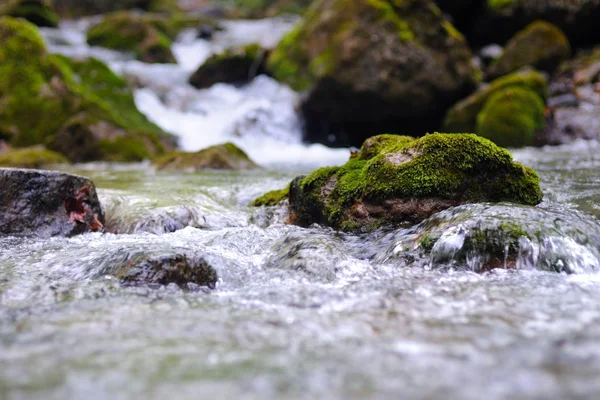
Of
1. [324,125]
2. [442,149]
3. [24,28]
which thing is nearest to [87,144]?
[24,28]

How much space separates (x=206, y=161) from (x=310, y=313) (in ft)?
22.5

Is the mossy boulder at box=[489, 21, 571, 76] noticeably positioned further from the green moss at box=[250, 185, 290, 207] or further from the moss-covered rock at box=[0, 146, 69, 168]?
the moss-covered rock at box=[0, 146, 69, 168]

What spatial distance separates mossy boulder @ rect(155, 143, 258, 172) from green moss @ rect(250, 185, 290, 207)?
3.24m

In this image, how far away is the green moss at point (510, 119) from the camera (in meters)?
11.5

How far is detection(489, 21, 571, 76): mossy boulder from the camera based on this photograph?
14961 mm

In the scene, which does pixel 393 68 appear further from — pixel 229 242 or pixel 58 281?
pixel 58 281

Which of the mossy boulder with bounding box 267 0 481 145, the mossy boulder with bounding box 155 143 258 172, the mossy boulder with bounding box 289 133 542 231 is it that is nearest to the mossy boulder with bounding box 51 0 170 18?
the mossy boulder with bounding box 267 0 481 145

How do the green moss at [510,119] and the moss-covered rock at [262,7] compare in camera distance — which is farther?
the moss-covered rock at [262,7]

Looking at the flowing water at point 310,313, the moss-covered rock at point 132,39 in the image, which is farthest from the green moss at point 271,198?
the moss-covered rock at point 132,39

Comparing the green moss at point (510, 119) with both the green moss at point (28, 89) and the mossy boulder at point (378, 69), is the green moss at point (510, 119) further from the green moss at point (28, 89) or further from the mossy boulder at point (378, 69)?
the green moss at point (28, 89)

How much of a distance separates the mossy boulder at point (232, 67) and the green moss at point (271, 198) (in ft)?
35.3

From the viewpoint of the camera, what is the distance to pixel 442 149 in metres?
4.13

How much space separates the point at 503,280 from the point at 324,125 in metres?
11.1

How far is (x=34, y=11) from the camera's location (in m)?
20.1
